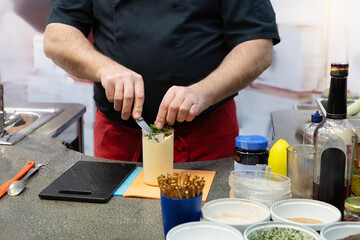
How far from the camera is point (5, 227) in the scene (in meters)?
1.13

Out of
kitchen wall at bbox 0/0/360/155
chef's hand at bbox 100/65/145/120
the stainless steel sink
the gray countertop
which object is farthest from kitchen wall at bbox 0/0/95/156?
chef's hand at bbox 100/65/145/120

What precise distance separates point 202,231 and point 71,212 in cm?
40

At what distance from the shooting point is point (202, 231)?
0.98 meters

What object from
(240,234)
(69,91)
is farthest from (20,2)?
(240,234)

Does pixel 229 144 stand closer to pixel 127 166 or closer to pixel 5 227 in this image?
pixel 127 166

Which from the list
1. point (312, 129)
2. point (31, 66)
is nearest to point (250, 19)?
point (312, 129)

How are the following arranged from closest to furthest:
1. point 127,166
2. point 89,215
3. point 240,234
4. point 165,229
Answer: point 240,234, point 165,229, point 89,215, point 127,166

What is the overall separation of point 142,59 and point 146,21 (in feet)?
0.47

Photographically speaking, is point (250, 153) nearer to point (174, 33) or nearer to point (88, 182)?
point (88, 182)

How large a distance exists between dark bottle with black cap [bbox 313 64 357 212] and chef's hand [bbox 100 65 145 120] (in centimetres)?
55

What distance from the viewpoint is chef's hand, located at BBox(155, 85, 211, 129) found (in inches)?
53.9

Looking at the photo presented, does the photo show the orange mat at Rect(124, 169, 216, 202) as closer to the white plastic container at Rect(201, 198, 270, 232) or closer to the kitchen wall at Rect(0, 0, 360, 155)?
the white plastic container at Rect(201, 198, 270, 232)

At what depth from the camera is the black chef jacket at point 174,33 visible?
1697 mm

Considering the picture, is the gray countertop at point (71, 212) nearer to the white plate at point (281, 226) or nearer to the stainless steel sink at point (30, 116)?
the white plate at point (281, 226)
